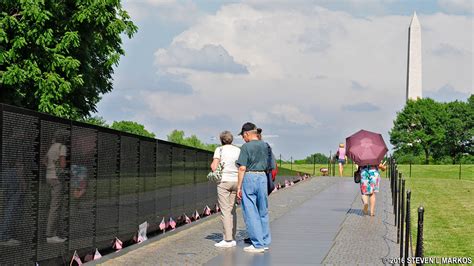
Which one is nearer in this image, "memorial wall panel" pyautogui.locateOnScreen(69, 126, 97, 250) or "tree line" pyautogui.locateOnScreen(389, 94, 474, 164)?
"memorial wall panel" pyautogui.locateOnScreen(69, 126, 97, 250)


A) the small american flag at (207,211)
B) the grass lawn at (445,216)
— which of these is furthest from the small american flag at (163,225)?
the grass lawn at (445,216)

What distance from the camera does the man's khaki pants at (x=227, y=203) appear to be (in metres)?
15.0

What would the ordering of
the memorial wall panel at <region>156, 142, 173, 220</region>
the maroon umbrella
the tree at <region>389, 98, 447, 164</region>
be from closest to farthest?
the memorial wall panel at <region>156, 142, 173, 220</region>
the maroon umbrella
the tree at <region>389, 98, 447, 164</region>

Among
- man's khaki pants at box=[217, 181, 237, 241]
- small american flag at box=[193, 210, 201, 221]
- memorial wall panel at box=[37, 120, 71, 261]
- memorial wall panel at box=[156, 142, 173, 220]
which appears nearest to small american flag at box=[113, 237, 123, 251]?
man's khaki pants at box=[217, 181, 237, 241]

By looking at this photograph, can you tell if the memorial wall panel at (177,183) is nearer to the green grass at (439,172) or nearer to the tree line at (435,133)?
the green grass at (439,172)

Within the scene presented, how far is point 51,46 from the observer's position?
34.0m

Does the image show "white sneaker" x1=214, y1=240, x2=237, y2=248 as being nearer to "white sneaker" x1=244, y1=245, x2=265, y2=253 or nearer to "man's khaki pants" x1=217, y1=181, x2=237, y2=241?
"man's khaki pants" x1=217, y1=181, x2=237, y2=241

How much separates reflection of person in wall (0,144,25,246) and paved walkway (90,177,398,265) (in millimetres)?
2931

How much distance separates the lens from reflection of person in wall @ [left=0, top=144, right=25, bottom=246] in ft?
32.5

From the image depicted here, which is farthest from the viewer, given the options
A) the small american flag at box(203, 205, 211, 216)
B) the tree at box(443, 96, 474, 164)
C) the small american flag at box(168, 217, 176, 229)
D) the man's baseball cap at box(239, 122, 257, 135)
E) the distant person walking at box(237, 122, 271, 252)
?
the tree at box(443, 96, 474, 164)

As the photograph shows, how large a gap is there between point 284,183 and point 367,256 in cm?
2249

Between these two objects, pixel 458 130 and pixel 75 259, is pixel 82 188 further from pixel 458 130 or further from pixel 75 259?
pixel 458 130

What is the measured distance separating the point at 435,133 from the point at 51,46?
276 feet

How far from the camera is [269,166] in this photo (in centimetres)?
1472
